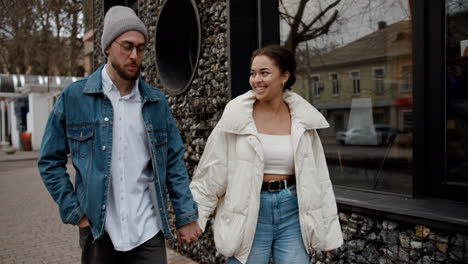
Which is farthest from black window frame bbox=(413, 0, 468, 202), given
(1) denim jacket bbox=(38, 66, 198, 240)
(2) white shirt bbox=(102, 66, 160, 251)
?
(1) denim jacket bbox=(38, 66, 198, 240)

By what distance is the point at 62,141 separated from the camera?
6.53 feet

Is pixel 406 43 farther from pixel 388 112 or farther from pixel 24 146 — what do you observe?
pixel 24 146

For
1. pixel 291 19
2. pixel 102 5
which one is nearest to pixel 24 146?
pixel 102 5

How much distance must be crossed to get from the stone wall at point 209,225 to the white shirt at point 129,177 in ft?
6.16

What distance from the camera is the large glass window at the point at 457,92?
3.00 meters

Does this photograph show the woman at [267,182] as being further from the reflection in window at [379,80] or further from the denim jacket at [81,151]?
the reflection in window at [379,80]

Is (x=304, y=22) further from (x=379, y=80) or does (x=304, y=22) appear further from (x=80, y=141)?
(x=80, y=141)

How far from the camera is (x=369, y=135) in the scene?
13.9 ft

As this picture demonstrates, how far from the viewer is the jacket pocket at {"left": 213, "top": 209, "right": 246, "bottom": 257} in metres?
2.40

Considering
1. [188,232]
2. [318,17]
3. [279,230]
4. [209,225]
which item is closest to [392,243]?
[279,230]

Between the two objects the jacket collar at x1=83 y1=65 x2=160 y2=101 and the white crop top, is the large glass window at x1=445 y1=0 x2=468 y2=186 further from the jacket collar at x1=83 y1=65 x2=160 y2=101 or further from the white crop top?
the jacket collar at x1=83 y1=65 x2=160 y2=101

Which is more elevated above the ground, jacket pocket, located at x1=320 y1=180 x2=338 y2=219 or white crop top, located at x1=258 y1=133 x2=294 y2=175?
white crop top, located at x1=258 y1=133 x2=294 y2=175

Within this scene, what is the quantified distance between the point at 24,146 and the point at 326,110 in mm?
26142

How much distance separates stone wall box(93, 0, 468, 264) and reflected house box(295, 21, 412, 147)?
99 centimetres
